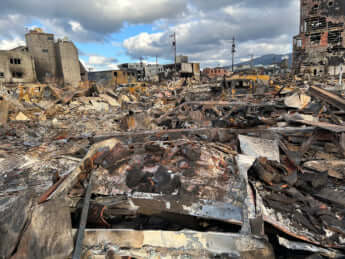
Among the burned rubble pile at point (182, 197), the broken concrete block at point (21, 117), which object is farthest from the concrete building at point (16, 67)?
the burned rubble pile at point (182, 197)

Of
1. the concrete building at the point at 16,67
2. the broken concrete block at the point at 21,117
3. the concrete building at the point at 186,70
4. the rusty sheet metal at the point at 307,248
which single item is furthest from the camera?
the concrete building at the point at 186,70

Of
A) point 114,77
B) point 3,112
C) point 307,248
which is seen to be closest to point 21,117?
point 3,112

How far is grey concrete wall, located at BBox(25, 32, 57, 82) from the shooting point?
31.1m

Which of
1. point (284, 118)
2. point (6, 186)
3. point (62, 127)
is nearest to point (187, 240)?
point (6, 186)

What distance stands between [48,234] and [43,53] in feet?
122

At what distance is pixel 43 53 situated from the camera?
31734 millimetres

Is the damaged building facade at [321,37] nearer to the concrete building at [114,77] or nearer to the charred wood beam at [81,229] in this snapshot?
the concrete building at [114,77]

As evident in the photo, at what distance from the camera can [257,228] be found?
2.13 m

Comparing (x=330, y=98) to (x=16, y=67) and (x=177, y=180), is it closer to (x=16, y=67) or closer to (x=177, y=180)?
(x=177, y=180)

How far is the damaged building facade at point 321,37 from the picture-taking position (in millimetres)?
29609

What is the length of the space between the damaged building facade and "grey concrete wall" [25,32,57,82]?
3802 centimetres

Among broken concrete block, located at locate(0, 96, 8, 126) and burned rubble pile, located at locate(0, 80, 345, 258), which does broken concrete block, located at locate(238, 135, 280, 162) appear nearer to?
burned rubble pile, located at locate(0, 80, 345, 258)

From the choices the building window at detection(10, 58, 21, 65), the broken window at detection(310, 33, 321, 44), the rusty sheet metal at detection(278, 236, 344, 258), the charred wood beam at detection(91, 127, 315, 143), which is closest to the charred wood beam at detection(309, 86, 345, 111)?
the charred wood beam at detection(91, 127, 315, 143)

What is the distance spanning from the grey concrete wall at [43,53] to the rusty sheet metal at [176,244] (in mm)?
35921
